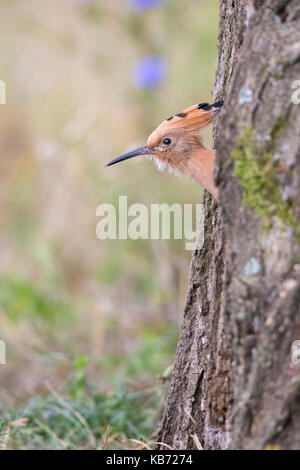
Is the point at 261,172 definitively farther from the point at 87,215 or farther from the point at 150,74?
the point at 87,215

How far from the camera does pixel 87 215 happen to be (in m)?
5.98

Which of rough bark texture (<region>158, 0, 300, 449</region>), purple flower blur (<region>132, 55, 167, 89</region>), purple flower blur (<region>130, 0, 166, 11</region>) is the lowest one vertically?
rough bark texture (<region>158, 0, 300, 449</region>)

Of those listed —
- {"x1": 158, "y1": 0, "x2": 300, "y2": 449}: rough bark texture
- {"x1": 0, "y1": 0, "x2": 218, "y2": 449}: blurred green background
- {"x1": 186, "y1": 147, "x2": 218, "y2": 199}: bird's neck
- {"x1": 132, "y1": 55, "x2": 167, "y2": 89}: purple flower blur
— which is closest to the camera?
{"x1": 158, "y1": 0, "x2": 300, "y2": 449}: rough bark texture

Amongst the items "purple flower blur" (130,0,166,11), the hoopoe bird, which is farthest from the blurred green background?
the hoopoe bird

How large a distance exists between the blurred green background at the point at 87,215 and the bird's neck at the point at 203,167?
89 centimetres

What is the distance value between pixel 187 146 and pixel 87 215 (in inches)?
156

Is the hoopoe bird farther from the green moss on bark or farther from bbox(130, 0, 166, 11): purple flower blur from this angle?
bbox(130, 0, 166, 11): purple flower blur

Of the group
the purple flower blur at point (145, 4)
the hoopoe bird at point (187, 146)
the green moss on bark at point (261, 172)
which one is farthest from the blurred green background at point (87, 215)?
the green moss on bark at point (261, 172)

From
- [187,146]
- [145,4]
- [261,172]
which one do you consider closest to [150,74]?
[145,4]

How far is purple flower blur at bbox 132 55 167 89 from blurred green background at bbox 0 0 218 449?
0.5 inches

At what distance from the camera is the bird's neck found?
1.95m

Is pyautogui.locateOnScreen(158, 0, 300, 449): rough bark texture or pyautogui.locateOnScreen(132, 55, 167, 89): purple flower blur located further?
pyautogui.locateOnScreen(132, 55, 167, 89): purple flower blur

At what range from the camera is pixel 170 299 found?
4531 millimetres
